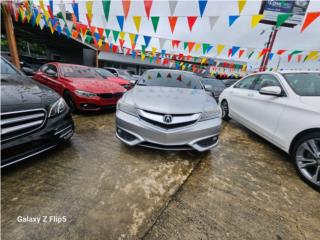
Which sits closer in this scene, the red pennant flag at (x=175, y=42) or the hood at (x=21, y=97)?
the hood at (x=21, y=97)

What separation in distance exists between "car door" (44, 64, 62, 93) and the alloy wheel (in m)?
4.97

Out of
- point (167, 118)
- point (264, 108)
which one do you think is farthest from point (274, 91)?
point (167, 118)

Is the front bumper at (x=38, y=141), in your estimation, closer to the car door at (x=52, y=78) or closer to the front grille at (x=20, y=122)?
the front grille at (x=20, y=122)

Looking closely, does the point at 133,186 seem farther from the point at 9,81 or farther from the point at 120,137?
the point at 9,81

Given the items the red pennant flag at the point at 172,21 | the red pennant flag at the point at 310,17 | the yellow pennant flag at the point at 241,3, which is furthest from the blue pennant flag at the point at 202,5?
the red pennant flag at the point at 310,17

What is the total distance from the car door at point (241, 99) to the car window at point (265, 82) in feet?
0.43

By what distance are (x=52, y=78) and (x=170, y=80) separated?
3.31 m

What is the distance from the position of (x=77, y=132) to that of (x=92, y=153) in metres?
0.87

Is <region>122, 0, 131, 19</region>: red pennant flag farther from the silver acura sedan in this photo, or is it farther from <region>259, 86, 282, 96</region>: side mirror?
<region>259, 86, 282, 96</region>: side mirror

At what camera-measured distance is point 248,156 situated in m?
2.49

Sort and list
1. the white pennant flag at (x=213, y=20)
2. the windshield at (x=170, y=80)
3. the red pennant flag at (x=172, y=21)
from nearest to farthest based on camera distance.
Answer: the windshield at (x=170, y=80), the white pennant flag at (x=213, y=20), the red pennant flag at (x=172, y=21)

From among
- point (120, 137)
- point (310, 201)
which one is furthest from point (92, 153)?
point (310, 201)

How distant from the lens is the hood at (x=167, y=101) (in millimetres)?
1925

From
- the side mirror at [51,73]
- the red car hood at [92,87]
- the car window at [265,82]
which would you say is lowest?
the red car hood at [92,87]
